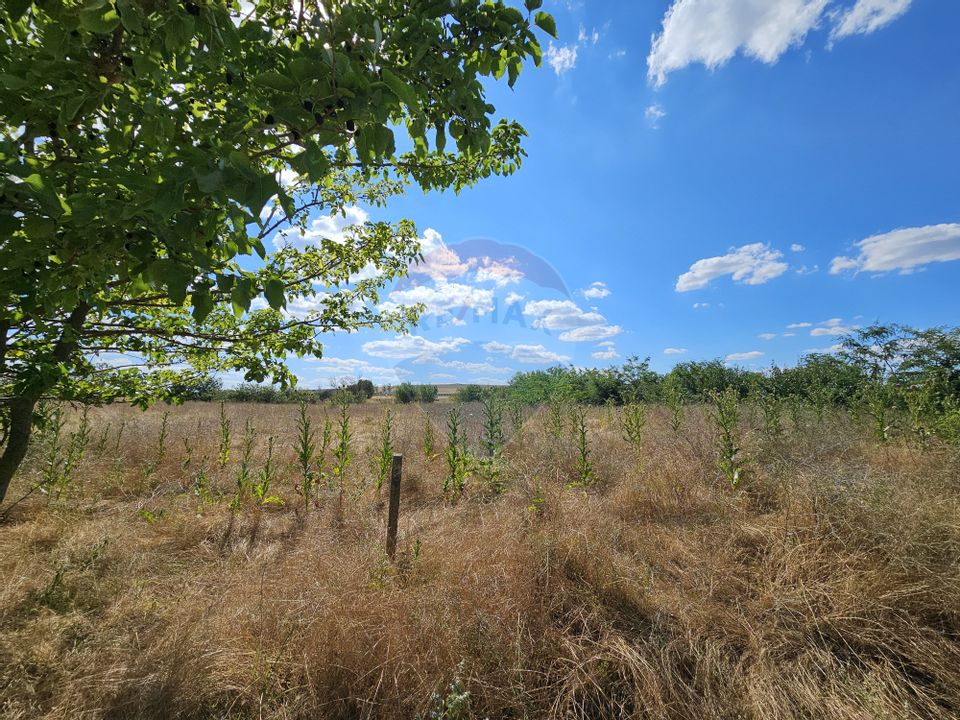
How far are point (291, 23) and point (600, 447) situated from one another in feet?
23.6

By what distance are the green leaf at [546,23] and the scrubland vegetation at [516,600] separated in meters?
2.99

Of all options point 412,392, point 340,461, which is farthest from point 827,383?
point 412,392

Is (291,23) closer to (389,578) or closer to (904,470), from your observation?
(389,578)

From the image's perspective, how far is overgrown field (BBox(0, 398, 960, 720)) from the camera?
7.06 ft

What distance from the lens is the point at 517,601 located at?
2.76m

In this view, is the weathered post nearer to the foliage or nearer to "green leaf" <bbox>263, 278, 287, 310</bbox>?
"green leaf" <bbox>263, 278, 287, 310</bbox>

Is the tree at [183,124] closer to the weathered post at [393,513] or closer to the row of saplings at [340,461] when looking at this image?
the weathered post at [393,513]

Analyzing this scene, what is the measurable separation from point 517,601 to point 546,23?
326 cm

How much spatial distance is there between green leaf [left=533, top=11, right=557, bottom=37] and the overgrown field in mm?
2905

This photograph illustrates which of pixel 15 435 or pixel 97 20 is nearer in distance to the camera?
pixel 97 20

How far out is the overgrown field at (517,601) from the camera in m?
2.15

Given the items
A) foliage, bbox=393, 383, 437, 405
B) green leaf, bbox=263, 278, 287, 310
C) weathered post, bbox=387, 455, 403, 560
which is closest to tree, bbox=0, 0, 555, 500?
green leaf, bbox=263, 278, 287, 310

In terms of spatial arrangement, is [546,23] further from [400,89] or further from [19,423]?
[19,423]

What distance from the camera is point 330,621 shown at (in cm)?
247
